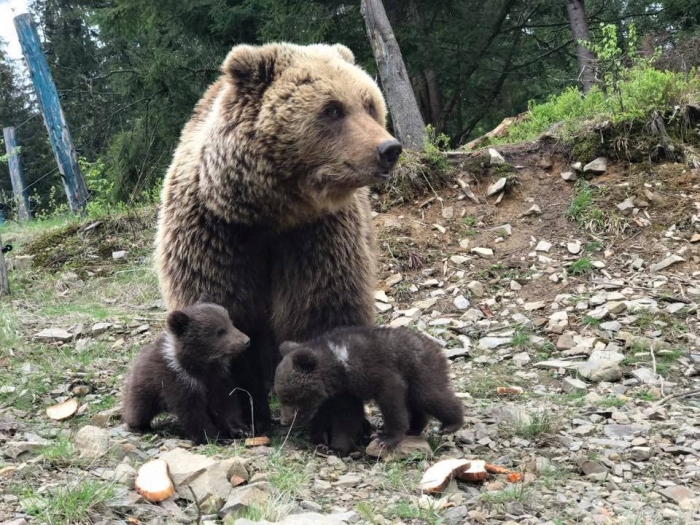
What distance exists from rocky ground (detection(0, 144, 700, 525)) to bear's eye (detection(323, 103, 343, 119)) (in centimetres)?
196

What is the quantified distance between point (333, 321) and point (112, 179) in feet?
36.1

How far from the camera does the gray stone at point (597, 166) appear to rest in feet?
26.2

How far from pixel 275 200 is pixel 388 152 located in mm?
804

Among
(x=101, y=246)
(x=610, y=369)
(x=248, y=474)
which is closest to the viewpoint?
(x=248, y=474)

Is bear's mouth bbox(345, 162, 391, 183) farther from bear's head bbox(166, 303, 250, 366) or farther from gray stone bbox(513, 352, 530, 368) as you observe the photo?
gray stone bbox(513, 352, 530, 368)

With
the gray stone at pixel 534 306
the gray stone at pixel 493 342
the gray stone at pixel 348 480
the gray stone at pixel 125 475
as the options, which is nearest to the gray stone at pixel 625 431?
the gray stone at pixel 348 480

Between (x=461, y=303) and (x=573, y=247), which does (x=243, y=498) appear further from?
(x=573, y=247)

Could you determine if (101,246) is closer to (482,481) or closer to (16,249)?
(16,249)

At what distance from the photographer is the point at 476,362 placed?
605 centimetres

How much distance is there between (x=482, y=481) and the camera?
3633 millimetres

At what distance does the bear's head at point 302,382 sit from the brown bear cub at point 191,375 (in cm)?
34

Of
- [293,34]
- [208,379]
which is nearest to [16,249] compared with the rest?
[293,34]

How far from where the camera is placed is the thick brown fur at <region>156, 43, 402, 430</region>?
4289mm

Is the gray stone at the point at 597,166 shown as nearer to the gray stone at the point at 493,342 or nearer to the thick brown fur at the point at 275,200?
the gray stone at the point at 493,342
